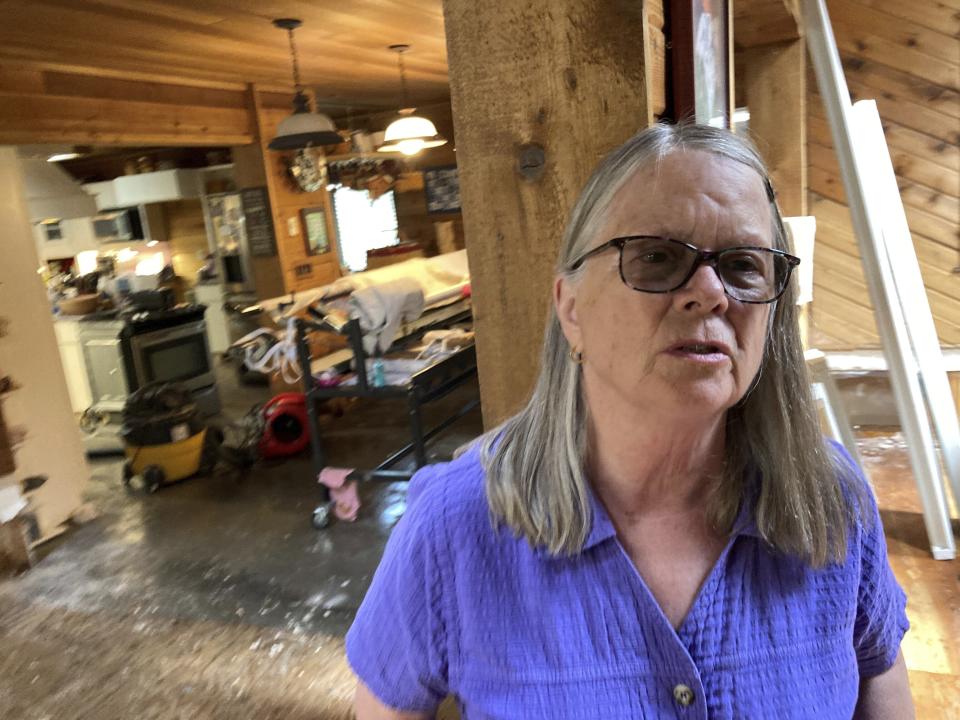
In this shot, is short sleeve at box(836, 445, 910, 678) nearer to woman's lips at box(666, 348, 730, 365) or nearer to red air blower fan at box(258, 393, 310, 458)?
woman's lips at box(666, 348, 730, 365)

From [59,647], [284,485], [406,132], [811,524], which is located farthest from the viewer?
[406,132]

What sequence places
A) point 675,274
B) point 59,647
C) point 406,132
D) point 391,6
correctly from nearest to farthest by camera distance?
1. point 675,274
2. point 59,647
3. point 391,6
4. point 406,132

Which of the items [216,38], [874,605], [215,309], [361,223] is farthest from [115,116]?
[874,605]

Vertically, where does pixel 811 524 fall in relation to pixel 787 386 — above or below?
below

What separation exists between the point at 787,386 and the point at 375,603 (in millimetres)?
656

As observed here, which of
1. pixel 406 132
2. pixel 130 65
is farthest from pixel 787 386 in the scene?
pixel 130 65

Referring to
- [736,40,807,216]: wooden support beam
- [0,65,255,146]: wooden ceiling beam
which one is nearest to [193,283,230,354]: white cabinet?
[0,65,255,146]: wooden ceiling beam

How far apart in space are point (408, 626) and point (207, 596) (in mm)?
2887

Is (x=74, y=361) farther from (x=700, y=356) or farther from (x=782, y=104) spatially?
(x=700, y=356)

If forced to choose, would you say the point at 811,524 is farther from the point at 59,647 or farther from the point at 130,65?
the point at 130,65

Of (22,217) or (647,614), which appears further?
(22,217)

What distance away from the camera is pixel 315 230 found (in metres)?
7.13

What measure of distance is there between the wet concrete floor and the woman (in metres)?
1.22

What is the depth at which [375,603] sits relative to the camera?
0.99 m
